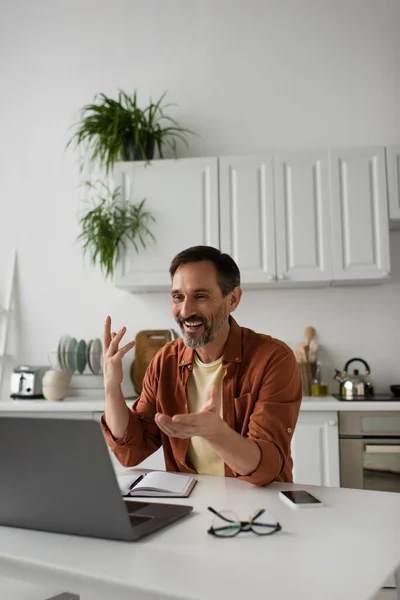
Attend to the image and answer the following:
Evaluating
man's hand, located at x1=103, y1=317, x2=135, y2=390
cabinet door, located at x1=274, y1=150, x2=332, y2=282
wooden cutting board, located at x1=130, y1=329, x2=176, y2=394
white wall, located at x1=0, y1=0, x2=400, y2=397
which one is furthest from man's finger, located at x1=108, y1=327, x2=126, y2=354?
white wall, located at x1=0, y1=0, x2=400, y2=397

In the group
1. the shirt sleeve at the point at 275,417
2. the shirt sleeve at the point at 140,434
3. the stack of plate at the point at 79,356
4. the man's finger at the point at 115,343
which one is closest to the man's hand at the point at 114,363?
the man's finger at the point at 115,343

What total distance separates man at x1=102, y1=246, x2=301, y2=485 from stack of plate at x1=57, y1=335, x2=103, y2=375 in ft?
5.50

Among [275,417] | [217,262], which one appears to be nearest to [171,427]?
[275,417]

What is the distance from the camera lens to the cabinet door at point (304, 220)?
3.30 m

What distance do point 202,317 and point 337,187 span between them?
176cm

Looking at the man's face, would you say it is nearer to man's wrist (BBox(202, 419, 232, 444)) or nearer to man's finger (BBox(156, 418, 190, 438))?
man's wrist (BBox(202, 419, 232, 444))

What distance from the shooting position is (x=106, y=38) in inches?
161

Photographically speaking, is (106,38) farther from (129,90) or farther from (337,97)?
(337,97)

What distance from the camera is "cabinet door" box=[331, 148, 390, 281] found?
3.25 metres

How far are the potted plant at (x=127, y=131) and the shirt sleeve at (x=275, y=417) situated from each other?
217 cm

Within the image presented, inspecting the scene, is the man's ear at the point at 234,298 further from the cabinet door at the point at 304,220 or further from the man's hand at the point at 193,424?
the cabinet door at the point at 304,220

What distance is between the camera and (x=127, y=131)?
3645 millimetres

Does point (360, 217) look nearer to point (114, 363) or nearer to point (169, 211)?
point (169, 211)

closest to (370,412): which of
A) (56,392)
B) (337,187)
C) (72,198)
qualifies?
(337,187)
